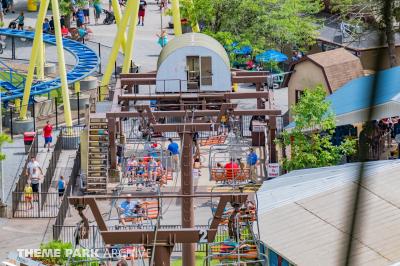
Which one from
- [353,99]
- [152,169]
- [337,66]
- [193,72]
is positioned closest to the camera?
[353,99]

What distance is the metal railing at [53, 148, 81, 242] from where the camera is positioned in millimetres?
32234

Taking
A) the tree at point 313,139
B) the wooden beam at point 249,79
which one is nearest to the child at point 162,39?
the wooden beam at point 249,79

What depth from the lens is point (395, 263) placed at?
71.9ft

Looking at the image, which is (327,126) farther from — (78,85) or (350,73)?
(78,85)

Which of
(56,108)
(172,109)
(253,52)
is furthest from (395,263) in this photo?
(253,52)

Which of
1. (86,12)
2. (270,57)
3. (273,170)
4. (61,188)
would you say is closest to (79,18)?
(86,12)

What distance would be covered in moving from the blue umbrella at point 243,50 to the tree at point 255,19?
531mm

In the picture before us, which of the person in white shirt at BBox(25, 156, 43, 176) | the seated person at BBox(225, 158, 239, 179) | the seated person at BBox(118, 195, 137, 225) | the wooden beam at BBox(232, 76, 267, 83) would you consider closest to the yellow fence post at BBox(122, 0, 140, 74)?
the wooden beam at BBox(232, 76, 267, 83)

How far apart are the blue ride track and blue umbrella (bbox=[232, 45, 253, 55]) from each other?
629cm

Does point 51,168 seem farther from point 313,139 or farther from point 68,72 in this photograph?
point 68,72

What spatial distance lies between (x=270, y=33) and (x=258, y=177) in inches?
603

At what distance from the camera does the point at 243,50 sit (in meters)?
52.1

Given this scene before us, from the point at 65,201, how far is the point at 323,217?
1141 cm

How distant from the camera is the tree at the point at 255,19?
166ft
